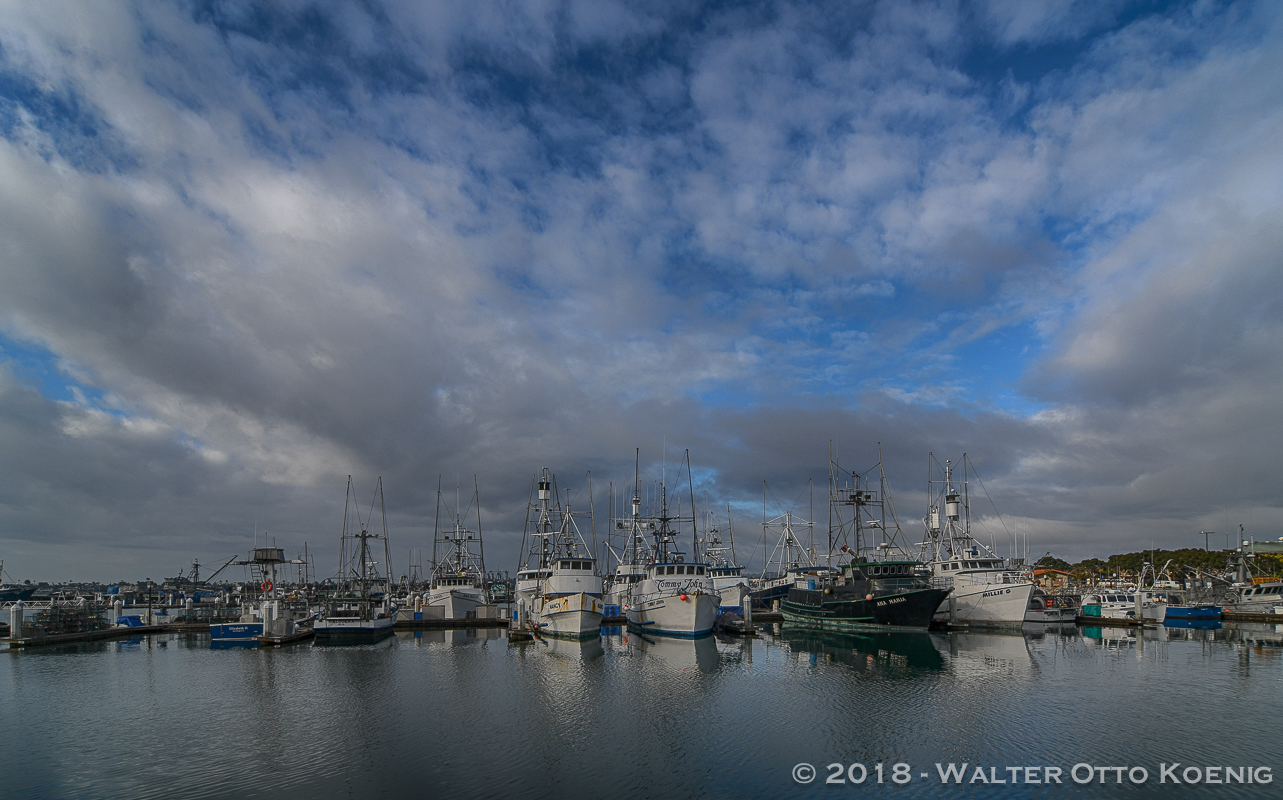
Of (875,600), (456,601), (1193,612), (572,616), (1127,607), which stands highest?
(572,616)

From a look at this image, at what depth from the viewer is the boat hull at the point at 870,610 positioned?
7106cm

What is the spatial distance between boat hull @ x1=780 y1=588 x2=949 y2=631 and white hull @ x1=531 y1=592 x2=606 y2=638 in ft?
91.9

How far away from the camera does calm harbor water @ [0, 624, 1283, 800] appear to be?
926 inches

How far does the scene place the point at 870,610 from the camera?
7456cm

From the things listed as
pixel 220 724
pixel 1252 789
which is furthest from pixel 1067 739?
pixel 220 724

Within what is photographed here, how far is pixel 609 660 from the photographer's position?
5444cm

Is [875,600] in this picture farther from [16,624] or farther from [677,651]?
[16,624]

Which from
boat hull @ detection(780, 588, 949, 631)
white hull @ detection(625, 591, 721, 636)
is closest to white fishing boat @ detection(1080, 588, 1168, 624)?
boat hull @ detection(780, 588, 949, 631)

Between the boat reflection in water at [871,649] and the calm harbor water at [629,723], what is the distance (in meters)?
0.64

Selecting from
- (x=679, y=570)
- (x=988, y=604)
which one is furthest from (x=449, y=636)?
(x=988, y=604)

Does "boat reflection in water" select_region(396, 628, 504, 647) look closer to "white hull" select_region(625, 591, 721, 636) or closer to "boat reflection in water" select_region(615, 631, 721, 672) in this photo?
"boat reflection in water" select_region(615, 631, 721, 672)

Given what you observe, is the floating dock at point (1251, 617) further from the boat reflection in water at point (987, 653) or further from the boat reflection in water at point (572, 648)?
the boat reflection in water at point (572, 648)

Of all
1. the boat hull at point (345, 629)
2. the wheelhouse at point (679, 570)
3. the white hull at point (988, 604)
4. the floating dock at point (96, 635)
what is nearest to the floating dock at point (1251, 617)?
the white hull at point (988, 604)

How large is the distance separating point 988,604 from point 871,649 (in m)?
27.5
